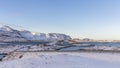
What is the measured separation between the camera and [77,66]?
20047 millimetres

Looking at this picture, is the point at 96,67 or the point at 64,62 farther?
the point at 64,62

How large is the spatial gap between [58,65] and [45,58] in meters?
3.81

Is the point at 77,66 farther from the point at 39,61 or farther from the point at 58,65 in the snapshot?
the point at 39,61

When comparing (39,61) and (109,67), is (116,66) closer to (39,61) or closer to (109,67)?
(109,67)

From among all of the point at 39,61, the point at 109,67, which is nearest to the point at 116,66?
the point at 109,67

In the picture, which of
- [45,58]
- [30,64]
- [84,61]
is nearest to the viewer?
[30,64]

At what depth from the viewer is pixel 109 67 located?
2016cm

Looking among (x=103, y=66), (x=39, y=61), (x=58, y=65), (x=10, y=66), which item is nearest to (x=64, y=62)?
(x=58, y=65)

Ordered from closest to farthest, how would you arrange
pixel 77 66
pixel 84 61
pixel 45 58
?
pixel 77 66 → pixel 84 61 → pixel 45 58

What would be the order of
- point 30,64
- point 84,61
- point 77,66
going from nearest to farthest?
1. point 77,66
2. point 30,64
3. point 84,61

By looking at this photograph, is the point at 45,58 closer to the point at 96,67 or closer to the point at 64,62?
the point at 64,62

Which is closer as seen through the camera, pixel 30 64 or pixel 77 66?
pixel 77 66

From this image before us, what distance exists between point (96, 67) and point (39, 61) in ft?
21.3

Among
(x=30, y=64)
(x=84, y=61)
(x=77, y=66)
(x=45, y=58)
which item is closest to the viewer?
(x=77, y=66)
